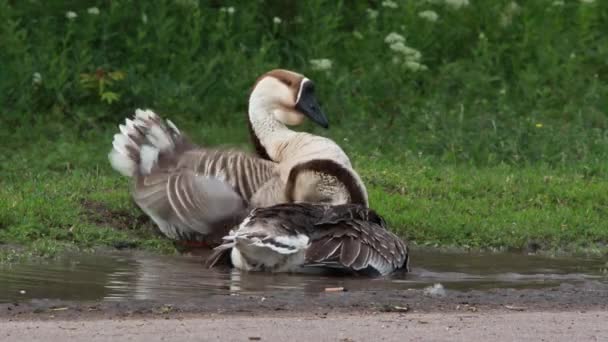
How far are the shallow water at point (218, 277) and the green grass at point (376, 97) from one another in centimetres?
77

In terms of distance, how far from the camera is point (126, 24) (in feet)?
51.5

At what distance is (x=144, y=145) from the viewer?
1111 centimetres

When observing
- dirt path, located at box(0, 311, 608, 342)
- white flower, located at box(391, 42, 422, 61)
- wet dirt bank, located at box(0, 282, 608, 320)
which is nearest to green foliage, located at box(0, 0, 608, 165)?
white flower, located at box(391, 42, 422, 61)

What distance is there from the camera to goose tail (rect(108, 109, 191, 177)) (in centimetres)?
1105

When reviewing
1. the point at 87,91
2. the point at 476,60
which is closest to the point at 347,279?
the point at 87,91

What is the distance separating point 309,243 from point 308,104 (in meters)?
2.13

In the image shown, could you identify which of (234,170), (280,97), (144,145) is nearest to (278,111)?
(280,97)

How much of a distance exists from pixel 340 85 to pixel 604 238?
494 cm

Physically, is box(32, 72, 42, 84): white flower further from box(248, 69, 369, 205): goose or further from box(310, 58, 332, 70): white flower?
box(248, 69, 369, 205): goose

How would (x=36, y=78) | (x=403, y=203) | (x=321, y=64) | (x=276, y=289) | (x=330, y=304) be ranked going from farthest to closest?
1. (x=321, y=64)
2. (x=36, y=78)
3. (x=403, y=203)
4. (x=276, y=289)
5. (x=330, y=304)

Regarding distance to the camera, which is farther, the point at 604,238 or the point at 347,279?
the point at 604,238

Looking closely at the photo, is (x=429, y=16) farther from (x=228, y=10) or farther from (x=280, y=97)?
(x=280, y=97)

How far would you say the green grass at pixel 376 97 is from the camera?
38.3 feet

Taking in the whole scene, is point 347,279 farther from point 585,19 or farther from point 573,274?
point 585,19
